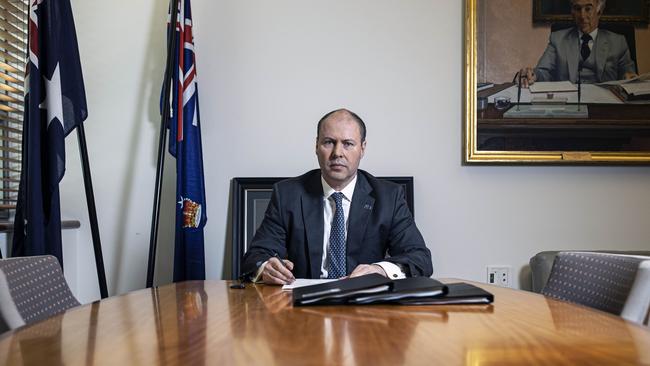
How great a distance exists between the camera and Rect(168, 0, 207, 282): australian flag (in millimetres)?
3156

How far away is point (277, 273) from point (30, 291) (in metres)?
0.72

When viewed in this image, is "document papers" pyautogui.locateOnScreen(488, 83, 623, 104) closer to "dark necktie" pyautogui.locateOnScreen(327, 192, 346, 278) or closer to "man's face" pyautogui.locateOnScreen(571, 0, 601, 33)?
"man's face" pyautogui.locateOnScreen(571, 0, 601, 33)

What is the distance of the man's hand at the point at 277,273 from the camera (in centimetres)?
190

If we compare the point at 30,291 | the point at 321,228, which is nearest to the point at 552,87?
the point at 321,228

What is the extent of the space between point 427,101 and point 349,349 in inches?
101

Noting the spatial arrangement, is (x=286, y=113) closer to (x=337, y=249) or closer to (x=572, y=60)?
(x=337, y=249)

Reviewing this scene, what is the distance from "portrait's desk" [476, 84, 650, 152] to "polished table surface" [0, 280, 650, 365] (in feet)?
6.40

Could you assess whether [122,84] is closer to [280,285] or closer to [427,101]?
[427,101]

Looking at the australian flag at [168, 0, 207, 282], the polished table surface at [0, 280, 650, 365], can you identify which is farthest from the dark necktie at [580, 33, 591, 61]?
the polished table surface at [0, 280, 650, 365]

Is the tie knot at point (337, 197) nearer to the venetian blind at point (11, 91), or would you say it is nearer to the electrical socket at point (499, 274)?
the electrical socket at point (499, 274)

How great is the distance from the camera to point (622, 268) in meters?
1.44

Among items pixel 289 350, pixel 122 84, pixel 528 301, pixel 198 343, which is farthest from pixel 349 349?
pixel 122 84

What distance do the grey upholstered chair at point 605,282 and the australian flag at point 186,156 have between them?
6.25 ft

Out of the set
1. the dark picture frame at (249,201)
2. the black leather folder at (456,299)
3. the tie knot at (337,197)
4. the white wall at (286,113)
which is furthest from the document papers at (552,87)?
the black leather folder at (456,299)
